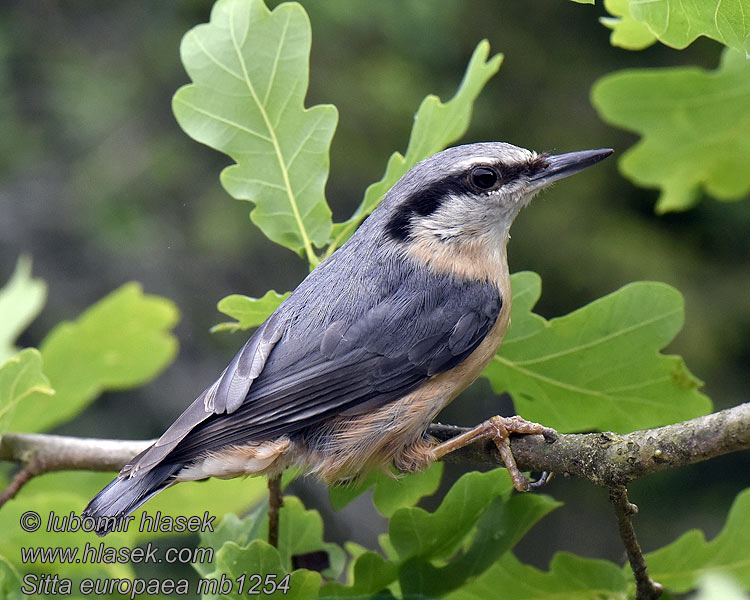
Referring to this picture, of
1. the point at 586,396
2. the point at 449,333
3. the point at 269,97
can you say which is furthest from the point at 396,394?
the point at 269,97

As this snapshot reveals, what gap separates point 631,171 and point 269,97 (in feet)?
4.04

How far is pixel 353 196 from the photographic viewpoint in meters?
8.41

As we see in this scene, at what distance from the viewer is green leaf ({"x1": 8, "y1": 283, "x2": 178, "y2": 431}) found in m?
A: 2.78

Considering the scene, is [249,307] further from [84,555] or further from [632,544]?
[632,544]

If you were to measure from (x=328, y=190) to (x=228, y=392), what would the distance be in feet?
20.5

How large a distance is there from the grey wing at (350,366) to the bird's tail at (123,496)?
2.6 inches

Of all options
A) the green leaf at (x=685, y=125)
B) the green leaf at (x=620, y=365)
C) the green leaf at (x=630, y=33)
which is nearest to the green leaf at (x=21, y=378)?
the green leaf at (x=620, y=365)

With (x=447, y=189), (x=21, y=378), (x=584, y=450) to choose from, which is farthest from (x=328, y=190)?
(x=584, y=450)

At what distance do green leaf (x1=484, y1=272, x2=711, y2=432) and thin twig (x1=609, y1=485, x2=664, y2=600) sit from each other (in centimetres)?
37

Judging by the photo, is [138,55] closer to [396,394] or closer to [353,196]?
[353,196]

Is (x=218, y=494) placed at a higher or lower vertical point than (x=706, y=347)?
higher

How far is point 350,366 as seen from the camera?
240cm

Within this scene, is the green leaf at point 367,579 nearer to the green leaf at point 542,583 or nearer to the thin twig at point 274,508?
the green leaf at point 542,583

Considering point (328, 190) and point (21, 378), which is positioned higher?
point (21, 378)
